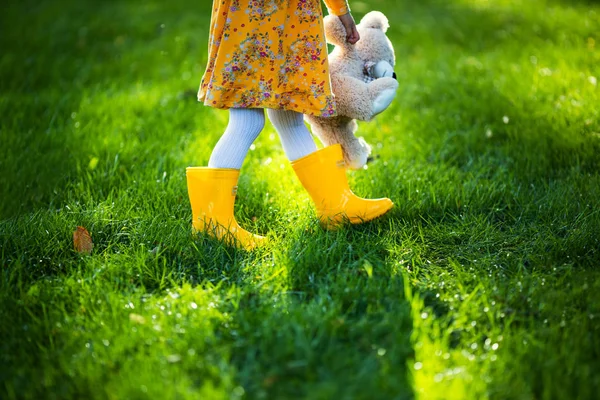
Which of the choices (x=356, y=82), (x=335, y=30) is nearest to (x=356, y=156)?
(x=356, y=82)

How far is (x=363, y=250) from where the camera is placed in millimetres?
2404

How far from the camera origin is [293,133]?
2553mm

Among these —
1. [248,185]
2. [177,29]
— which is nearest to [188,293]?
[248,185]

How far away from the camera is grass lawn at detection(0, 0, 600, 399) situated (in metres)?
1.74

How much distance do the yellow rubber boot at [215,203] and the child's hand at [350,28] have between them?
27.6 inches

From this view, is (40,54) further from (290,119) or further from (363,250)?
(363,250)

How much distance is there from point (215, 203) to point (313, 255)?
44 cm

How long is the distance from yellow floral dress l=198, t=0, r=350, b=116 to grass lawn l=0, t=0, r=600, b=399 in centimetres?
54

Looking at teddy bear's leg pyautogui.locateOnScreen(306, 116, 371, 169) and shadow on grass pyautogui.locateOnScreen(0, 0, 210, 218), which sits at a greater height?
teddy bear's leg pyautogui.locateOnScreen(306, 116, 371, 169)

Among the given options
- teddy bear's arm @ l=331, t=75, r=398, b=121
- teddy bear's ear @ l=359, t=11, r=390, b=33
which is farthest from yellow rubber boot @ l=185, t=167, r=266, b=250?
teddy bear's ear @ l=359, t=11, r=390, b=33

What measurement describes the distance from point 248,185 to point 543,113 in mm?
1777

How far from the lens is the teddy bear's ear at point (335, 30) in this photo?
254cm

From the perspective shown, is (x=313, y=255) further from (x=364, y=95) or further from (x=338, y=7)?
(x=338, y=7)

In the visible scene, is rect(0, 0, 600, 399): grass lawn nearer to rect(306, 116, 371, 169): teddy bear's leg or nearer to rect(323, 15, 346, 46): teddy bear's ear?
rect(306, 116, 371, 169): teddy bear's leg
